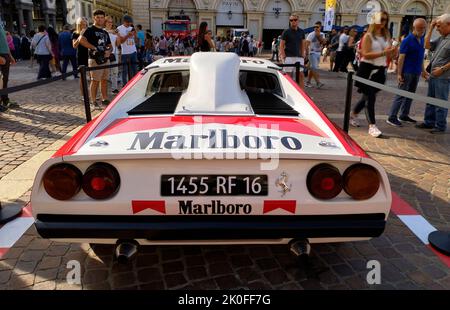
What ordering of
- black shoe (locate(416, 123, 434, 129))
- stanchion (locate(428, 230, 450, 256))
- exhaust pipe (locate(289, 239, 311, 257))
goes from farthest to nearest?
1. black shoe (locate(416, 123, 434, 129))
2. stanchion (locate(428, 230, 450, 256))
3. exhaust pipe (locate(289, 239, 311, 257))

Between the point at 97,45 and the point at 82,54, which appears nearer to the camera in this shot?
the point at 97,45

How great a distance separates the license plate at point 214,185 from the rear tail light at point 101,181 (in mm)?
254

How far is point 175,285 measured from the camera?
2266 mm

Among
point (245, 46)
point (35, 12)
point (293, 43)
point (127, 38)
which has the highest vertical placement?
point (35, 12)

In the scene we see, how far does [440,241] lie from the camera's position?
2.78m

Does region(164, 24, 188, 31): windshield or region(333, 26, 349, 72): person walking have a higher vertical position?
region(164, 24, 188, 31): windshield

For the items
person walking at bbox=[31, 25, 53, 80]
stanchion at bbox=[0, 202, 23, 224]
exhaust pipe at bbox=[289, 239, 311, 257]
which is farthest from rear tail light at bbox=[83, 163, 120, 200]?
person walking at bbox=[31, 25, 53, 80]

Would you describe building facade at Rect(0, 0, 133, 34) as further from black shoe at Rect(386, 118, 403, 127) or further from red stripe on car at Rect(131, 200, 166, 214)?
red stripe on car at Rect(131, 200, 166, 214)

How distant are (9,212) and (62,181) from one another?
1644 mm

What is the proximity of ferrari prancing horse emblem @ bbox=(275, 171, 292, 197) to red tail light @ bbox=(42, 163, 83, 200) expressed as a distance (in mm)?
1030

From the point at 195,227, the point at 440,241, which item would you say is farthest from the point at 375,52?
the point at 195,227

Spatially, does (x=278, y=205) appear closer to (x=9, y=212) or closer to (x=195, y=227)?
(x=195, y=227)

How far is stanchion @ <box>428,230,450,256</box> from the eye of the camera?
270cm
